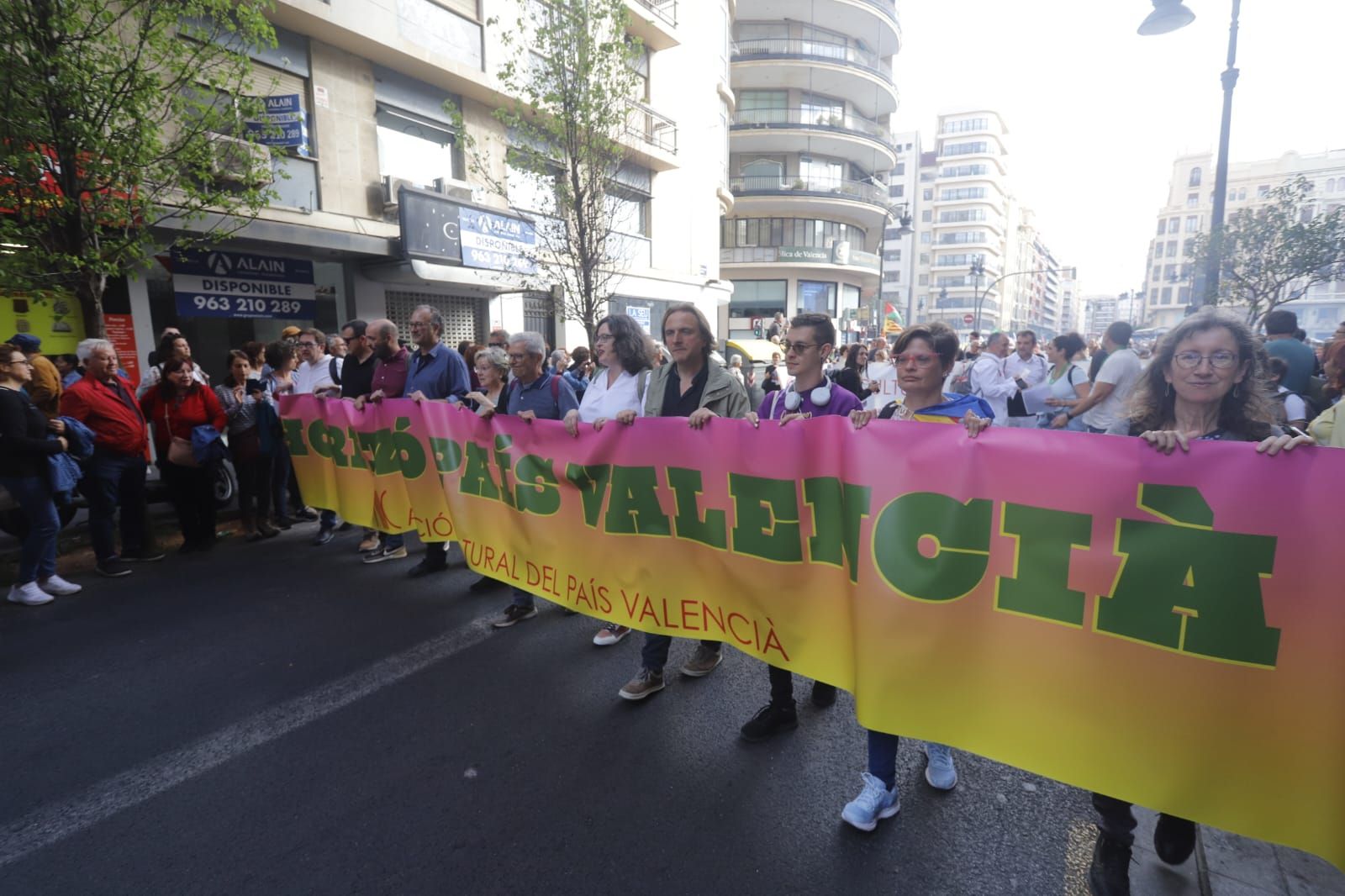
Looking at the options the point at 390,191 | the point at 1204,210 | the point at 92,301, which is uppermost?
the point at 1204,210

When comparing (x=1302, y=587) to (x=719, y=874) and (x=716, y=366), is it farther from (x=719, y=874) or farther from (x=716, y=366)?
(x=716, y=366)

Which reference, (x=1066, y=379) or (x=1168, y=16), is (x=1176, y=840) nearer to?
(x=1066, y=379)

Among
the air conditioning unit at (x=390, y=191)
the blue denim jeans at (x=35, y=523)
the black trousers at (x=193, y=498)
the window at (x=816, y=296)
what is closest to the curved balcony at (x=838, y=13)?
the window at (x=816, y=296)

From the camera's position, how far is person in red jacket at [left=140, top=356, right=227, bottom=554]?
6086 mm

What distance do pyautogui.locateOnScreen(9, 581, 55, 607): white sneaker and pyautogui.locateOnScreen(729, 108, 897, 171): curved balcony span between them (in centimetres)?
3858

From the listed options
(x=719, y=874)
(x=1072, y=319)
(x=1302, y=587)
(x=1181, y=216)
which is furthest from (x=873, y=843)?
(x=1072, y=319)

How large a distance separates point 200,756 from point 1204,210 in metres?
131

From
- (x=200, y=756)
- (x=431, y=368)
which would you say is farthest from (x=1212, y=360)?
(x=431, y=368)

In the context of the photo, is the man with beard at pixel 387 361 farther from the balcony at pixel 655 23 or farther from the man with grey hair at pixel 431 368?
the balcony at pixel 655 23

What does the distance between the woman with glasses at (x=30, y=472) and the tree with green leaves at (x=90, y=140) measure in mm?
Result: 1448

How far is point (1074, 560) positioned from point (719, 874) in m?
1.66

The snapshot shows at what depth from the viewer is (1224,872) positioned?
227 centimetres

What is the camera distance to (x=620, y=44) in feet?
34.6

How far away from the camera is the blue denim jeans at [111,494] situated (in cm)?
557
